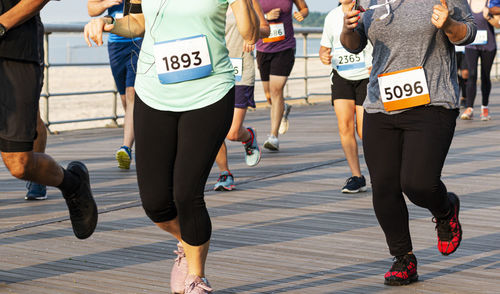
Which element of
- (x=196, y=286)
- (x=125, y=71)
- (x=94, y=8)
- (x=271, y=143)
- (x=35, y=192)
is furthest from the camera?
(x=271, y=143)

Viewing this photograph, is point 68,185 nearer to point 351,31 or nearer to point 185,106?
point 185,106

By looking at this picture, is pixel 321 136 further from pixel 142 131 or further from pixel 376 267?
pixel 142 131

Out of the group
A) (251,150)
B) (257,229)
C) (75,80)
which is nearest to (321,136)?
(251,150)

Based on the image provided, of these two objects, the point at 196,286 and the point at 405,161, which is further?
the point at 405,161

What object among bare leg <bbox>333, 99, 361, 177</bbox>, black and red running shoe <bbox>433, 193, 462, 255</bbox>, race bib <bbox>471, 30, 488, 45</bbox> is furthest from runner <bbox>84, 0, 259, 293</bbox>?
race bib <bbox>471, 30, 488, 45</bbox>

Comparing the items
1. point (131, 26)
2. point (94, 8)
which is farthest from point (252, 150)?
point (131, 26)

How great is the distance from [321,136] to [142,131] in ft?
24.7

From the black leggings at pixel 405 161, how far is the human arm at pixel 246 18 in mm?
862

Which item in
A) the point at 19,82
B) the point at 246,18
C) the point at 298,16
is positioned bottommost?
the point at 298,16

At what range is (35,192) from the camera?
7000mm

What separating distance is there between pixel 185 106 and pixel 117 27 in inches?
21.2

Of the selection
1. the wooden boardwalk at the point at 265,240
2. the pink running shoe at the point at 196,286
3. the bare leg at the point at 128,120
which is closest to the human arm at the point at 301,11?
the wooden boardwalk at the point at 265,240

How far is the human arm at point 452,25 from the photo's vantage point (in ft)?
13.6

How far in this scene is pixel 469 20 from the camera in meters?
4.43
